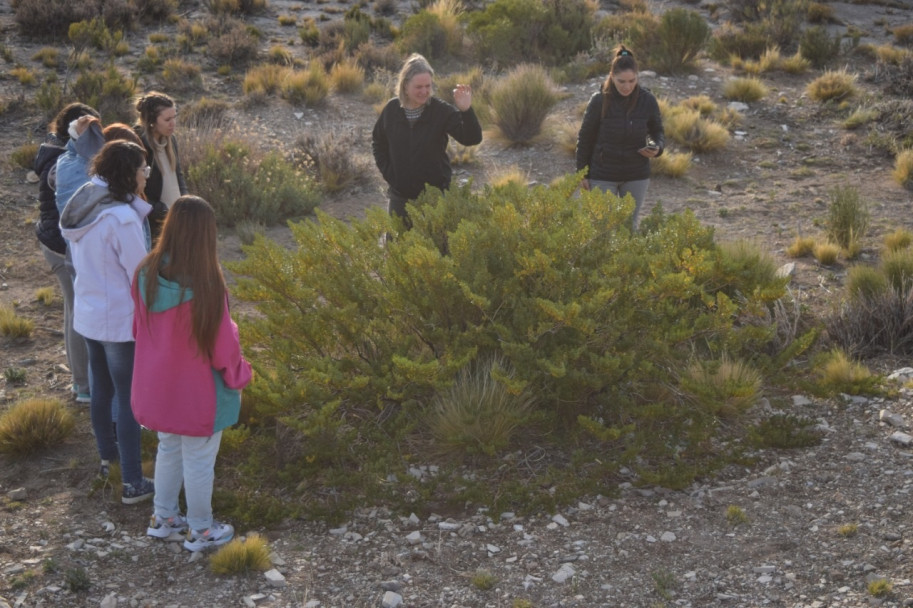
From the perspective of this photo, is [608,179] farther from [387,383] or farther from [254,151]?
[254,151]

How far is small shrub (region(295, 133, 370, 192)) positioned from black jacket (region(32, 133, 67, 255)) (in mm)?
5050

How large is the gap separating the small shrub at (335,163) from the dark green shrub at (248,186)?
1.01ft

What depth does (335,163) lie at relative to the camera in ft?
34.2

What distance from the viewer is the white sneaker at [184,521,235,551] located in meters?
4.23

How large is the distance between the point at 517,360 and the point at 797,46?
13.3 metres

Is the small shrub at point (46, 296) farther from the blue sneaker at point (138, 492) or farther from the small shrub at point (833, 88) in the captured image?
the small shrub at point (833, 88)

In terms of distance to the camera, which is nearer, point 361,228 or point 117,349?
point 117,349

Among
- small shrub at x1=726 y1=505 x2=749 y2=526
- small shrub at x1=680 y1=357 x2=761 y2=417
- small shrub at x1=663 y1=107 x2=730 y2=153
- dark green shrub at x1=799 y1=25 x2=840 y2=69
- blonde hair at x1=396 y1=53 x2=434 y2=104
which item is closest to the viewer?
small shrub at x1=726 y1=505 x2=749 y2=526

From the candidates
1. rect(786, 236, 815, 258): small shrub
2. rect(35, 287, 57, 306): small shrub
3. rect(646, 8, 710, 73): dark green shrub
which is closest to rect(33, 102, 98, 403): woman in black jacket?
rect(35, 287, 57, 306): small shrub

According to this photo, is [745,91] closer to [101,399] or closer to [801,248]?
[801,248]

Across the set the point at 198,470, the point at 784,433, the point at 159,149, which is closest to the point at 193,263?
the point at 198,470

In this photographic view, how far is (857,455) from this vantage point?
16.0 feet

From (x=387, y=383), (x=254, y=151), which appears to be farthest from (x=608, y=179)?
(x=254, y=151)

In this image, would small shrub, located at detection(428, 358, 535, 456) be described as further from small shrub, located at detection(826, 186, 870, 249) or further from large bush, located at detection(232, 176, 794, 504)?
small shrub, located at detection(826, 186, 870, 249)
